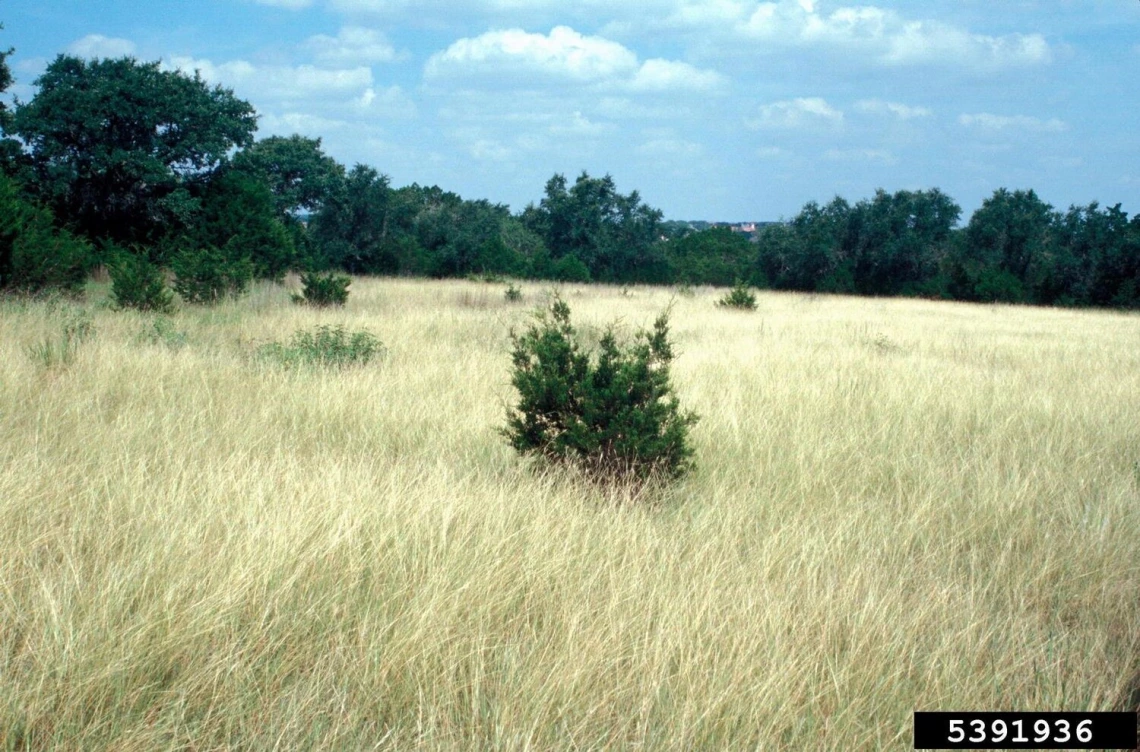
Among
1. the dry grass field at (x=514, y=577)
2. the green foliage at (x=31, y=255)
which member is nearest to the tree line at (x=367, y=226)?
the green foliage at (x=31, y=255)

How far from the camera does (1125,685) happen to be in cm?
250

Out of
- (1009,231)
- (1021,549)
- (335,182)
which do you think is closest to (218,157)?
(335,182)

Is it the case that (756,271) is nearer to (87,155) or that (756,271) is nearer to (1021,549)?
(87,155)

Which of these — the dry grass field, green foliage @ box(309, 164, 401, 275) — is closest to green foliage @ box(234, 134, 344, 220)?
green foliage @ box(309, 164, 401, 275)

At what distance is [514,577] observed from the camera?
9.94ft

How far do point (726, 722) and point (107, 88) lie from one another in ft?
68.4

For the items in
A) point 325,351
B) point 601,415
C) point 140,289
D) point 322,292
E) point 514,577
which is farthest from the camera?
point 322,292

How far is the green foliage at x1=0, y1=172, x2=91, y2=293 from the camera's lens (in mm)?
12258

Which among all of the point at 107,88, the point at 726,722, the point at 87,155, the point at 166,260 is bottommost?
the point at 726,722

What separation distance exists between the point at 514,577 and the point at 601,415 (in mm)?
1810

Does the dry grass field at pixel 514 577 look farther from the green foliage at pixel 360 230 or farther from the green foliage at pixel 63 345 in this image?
the green foliage at pixel 360 230

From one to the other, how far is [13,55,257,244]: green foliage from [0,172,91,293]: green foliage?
16.5 ft

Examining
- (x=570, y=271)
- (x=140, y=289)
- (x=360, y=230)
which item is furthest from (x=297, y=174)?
(x=140, y=289)

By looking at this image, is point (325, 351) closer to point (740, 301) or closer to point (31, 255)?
point (31, 255)
